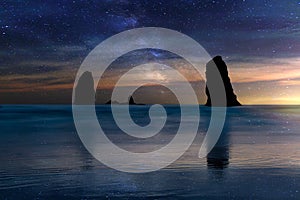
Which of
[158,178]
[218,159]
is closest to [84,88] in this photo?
[218,159]

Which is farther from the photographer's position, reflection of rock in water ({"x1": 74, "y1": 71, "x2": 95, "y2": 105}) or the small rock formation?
reflection of rock in water ({"x1": 74, "y1": 71, "x2": 95, "y2": 105})

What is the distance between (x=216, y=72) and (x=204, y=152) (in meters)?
130

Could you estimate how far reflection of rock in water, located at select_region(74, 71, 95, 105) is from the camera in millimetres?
175038

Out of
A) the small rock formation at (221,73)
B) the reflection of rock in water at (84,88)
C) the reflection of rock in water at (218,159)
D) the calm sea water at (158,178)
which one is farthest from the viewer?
the reflection of rock in water at (84,88)

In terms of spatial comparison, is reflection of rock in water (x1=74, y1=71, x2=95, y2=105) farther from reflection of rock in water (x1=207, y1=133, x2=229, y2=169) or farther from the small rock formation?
reflection of rock in water (x1=207, y1=133, x2=229, y2=169)

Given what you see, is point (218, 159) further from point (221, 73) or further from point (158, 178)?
point (221, 73)

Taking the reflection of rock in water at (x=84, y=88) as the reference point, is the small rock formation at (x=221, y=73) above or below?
above

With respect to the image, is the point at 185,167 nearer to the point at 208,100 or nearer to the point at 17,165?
the point at 17,165

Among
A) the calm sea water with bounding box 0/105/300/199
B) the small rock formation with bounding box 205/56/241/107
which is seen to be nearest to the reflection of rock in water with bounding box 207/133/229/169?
the calm sea water with bounding box 0/105/300/199

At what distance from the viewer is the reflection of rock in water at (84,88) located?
6891 inches

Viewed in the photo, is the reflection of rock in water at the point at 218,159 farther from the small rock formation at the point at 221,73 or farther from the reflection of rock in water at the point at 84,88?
the reflection of rock in water at the point at 84,88

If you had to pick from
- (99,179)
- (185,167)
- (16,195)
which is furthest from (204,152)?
(16,195)

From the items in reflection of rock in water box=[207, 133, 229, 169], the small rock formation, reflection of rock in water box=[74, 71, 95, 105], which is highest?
reflection of rock in water box=[207, 133, 229, 169]

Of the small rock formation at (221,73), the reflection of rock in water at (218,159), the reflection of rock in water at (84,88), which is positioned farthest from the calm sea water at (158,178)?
the reflection of rock in water at (84,88)
